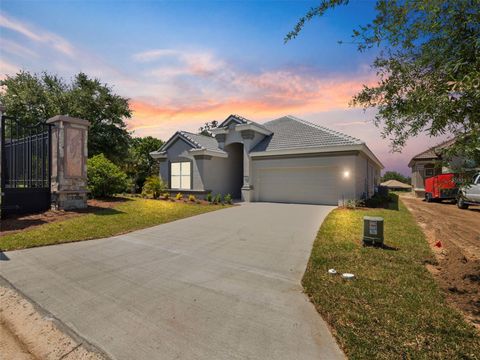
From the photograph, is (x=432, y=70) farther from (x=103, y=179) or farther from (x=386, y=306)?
(x=103, y=179)

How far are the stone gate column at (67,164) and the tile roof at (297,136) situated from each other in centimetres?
1153

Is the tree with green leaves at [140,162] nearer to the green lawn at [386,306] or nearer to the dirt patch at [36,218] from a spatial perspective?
the dirt patch at [36,218]

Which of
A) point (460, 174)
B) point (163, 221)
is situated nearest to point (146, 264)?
point (163, 221)

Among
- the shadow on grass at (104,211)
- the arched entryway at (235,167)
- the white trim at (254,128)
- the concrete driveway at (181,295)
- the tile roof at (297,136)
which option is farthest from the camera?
the arched entryway at (235,167)

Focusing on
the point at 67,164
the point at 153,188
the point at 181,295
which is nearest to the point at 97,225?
the point at 67,164

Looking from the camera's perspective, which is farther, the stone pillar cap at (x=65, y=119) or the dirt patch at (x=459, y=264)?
the stone pillar cap at (x=65, y=119)

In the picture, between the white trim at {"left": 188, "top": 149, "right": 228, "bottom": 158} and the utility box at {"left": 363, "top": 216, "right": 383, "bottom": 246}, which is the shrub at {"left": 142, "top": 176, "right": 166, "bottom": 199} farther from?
the utility box at {"left": 363, "top": 216, "right": 383, "bottom": 246}

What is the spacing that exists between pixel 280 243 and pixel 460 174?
4.79m

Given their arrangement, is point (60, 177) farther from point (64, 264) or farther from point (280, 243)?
point (280, 243)

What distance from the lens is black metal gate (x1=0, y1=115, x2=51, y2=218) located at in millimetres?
9664

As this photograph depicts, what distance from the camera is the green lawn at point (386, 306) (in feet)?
9.70

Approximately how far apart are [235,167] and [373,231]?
1594 cm

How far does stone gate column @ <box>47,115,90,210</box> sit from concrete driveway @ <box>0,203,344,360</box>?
4.54 m

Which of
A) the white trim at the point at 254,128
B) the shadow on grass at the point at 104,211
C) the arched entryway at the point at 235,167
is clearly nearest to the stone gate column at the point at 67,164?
the shadow on grass at the point at 104,211
